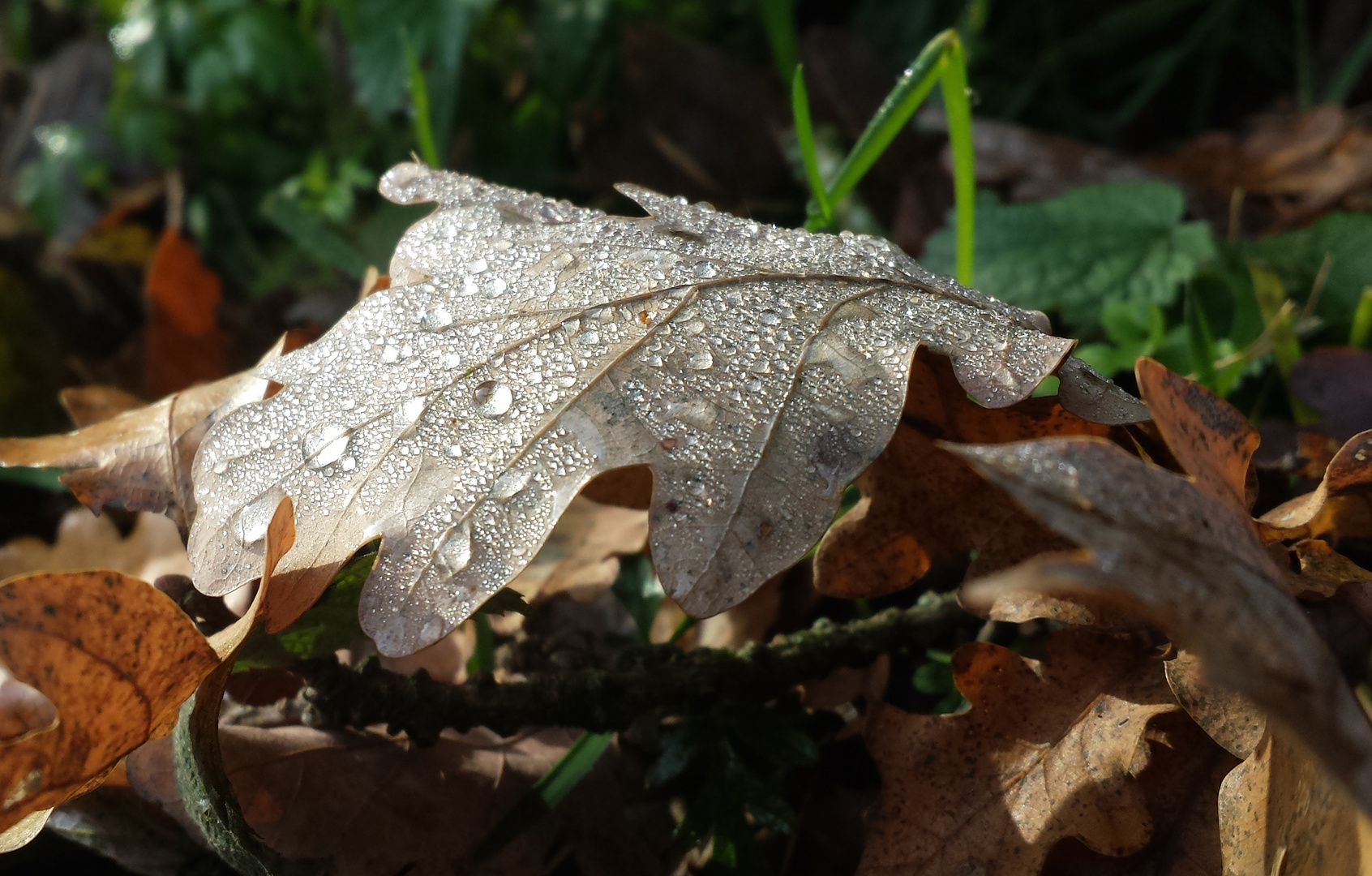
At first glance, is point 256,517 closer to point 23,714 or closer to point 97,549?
point 23,714

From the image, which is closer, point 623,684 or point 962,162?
point 623,684

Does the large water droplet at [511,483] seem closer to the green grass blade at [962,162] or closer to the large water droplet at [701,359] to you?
the large water droplet at [701,359]

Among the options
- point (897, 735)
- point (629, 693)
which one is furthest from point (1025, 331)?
point (629, 693)

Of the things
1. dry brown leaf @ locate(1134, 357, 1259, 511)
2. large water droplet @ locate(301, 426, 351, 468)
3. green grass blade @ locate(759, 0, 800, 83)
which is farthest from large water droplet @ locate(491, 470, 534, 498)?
green grass blade @ locate(759, 0, 800, 83)

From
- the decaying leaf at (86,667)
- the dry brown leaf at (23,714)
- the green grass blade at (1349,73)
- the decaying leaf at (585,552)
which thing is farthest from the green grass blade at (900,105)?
the green grass blade at (1349,73)

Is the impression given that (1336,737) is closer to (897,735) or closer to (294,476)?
(897,735)

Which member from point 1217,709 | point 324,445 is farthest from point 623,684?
point 1217,709
